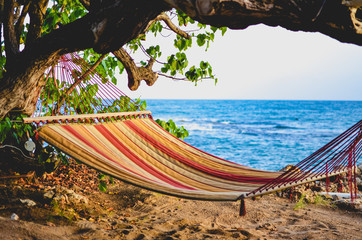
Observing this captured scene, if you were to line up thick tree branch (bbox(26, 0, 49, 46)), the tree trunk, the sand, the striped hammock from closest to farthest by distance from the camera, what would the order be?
the tree trunk, the striped hammock, the sand, thick tree branch (bbox(26, 0, 49, 46))

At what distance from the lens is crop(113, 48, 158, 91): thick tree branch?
2838mm

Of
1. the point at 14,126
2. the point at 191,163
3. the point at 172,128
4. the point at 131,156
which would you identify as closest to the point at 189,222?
the point at 191,163

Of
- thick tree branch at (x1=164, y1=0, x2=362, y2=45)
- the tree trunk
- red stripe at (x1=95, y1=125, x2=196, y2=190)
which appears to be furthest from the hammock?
thick tree branch at (x1=164, y1=0, x2=362, y2=45)

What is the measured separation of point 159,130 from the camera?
2432 millimetres

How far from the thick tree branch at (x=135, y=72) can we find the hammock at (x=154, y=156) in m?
0.31

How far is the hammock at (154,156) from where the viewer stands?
60.6 inches

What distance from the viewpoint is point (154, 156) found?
210cm

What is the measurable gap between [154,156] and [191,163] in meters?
0.24

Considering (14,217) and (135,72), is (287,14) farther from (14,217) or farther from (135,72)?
(135,72)

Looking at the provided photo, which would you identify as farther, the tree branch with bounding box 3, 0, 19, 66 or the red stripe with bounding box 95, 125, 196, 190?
the tree branch with bounding box 3, 0, 19, 66

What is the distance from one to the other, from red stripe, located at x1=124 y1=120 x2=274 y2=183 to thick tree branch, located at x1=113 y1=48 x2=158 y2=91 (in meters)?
0.70

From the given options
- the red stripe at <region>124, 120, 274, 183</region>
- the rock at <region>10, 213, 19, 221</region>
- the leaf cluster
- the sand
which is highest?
the leaf cluster

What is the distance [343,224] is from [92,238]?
1.86 meters

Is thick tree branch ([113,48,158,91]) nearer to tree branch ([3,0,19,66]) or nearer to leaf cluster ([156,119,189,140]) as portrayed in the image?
leaf cluster ([156,119,189,140])
